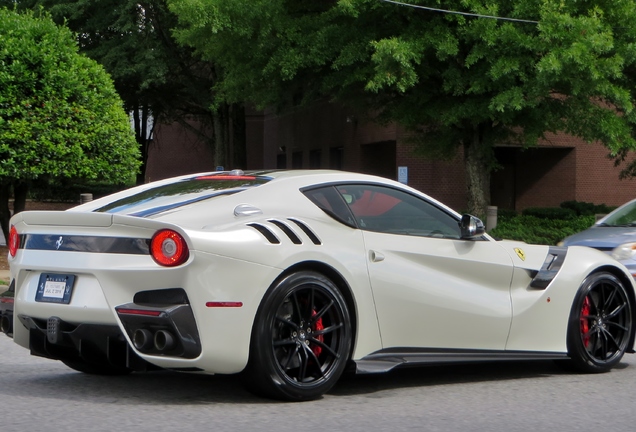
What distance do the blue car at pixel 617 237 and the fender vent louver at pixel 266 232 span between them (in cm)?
551

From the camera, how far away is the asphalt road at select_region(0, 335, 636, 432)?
5.48m

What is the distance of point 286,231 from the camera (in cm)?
607

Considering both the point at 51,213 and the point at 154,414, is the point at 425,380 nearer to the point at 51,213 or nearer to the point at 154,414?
the point at 154,414

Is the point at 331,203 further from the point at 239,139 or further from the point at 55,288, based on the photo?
the point at 239,139

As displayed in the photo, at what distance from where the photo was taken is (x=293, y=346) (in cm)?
602

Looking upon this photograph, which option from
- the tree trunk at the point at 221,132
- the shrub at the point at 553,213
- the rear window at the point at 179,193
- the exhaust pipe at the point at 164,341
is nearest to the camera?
the exhaust pipe at the point at 164,341

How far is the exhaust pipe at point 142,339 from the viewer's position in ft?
18.5

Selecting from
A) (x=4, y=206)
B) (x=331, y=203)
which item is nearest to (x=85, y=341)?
(x=331, y=203)

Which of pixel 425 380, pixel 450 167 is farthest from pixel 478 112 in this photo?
pixel 425 380

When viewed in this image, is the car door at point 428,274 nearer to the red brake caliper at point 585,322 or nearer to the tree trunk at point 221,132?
the red brake caliper at point 585,322

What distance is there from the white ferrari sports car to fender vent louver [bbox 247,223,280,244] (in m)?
0.01

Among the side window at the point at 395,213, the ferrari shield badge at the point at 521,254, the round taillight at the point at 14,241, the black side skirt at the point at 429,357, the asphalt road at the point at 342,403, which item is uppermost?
the side window at the point at 395,213

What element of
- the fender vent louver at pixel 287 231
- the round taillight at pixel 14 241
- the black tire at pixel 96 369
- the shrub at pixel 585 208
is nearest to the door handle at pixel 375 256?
the fender vent louver at pixel 287 231

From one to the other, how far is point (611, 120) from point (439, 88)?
4.10m
